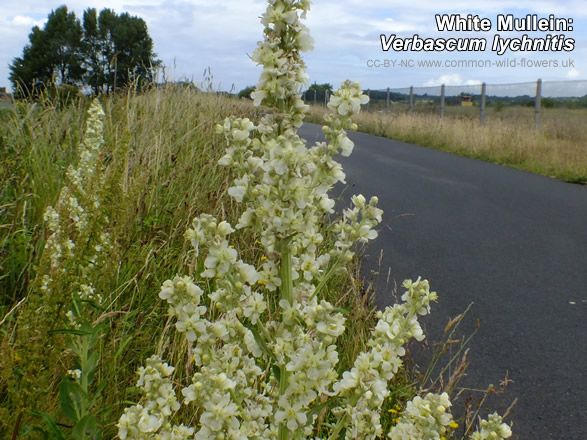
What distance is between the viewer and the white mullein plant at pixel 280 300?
1613 millimetres

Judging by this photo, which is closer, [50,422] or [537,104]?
[50,422]

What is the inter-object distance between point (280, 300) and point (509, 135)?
1633cm

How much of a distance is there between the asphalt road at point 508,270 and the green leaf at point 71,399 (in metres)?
2.59

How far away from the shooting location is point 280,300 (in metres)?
1.69

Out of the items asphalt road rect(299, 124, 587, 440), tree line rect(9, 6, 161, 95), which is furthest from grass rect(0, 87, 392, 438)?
tree line rect(9, 6, 161, 95)

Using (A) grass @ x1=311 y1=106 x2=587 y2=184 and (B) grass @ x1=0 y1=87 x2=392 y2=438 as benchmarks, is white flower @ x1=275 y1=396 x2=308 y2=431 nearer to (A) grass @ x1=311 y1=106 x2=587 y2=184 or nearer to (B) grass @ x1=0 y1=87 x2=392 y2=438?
(B) grass @ x1=0 y1=87 x2=392 y2=438

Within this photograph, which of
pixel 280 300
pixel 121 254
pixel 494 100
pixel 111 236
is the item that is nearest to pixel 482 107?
pixel 494 100

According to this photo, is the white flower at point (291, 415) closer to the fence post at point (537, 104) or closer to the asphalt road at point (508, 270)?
the asphalt road at point (508, 270)

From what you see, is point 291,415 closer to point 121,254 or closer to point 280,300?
point 280,300

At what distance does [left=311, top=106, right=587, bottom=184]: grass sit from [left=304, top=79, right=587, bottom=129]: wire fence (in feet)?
0.37

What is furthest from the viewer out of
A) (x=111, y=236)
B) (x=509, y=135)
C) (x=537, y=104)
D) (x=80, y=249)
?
(x=537, y=104)

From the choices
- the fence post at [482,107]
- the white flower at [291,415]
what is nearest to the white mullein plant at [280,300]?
the white flower at [291,415]

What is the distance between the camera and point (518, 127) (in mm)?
19125

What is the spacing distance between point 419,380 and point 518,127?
56.8ft
